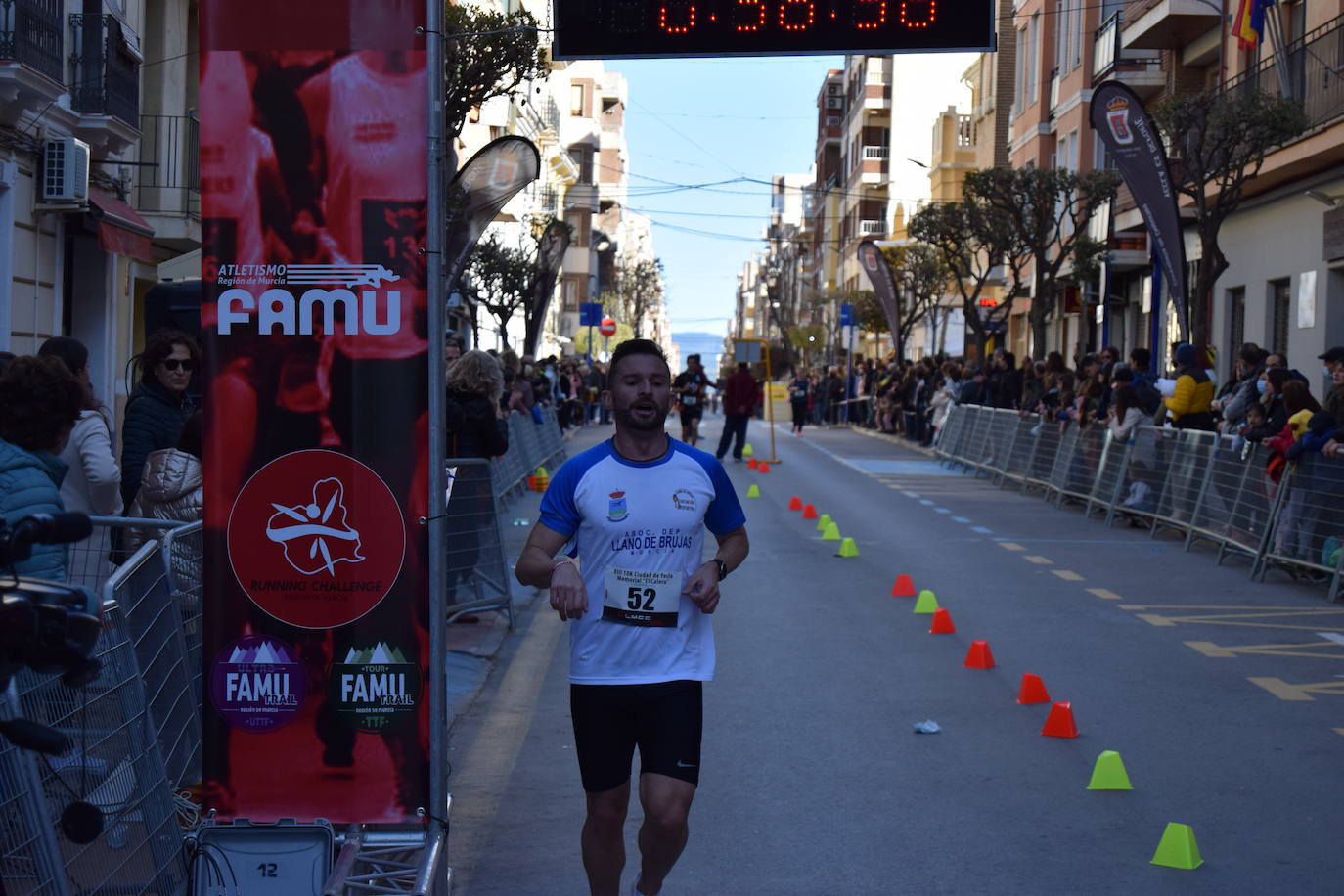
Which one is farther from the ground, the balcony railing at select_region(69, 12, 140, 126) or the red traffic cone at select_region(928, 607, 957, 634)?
the balcony railing at select_region(69, 12, 140, 126)

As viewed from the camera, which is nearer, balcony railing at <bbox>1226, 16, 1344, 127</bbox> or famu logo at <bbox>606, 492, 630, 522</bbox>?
famu logo at <bbox>606, 492, 630, 522</bbox>

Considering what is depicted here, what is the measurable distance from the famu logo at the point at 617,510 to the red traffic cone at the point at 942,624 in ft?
21.1

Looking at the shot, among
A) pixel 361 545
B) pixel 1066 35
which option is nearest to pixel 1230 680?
pixel 361 545

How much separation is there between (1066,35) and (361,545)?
4004cm

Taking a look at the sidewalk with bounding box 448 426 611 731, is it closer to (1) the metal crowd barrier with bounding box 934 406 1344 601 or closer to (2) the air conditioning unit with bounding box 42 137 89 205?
(1) the metal crowd barrier with bounding box 934 406 1344 601

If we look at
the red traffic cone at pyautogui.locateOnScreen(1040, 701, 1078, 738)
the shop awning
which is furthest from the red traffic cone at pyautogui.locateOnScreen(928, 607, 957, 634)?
the shop awning

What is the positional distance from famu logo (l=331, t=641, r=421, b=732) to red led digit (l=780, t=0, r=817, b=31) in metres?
3.53

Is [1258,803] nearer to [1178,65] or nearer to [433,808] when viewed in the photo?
[433,808]

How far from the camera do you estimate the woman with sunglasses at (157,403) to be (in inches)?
312

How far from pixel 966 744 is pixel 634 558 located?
3412 millimetres

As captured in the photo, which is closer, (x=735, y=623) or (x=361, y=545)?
(x=361, y=545)

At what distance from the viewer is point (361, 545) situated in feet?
16.0

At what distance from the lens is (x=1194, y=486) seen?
1614 centimetres

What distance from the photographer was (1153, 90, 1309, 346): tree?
70.9 feet
